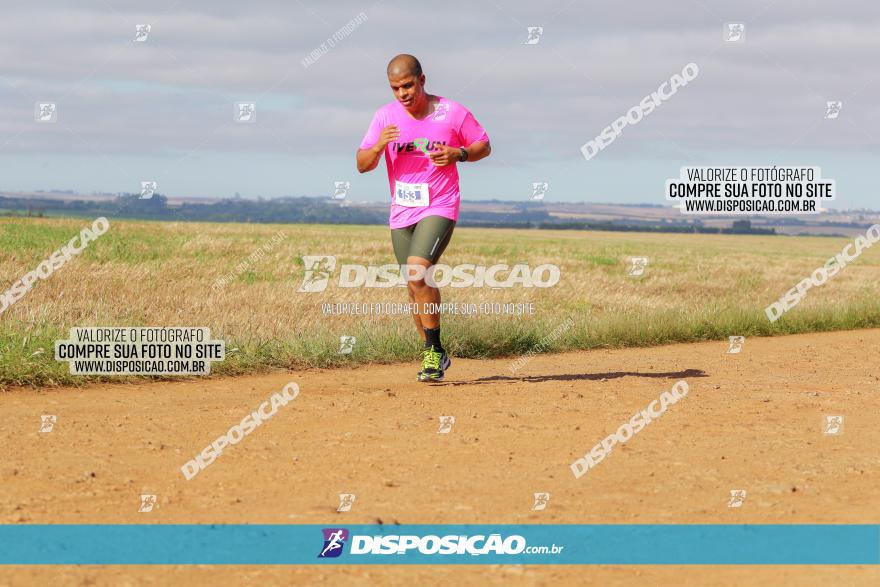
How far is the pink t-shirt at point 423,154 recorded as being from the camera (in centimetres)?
795

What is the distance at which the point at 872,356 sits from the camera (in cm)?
1123

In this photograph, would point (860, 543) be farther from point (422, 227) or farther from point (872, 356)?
point (872, 356)

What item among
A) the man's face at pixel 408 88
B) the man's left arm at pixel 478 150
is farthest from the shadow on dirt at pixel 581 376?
the man's face at pixel 408 88

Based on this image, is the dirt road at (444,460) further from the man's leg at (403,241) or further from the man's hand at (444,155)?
the man's hand at (444,155)

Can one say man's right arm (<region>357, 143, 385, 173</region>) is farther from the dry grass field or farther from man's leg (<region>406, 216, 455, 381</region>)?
the dry grass field

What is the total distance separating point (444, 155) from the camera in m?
7.74

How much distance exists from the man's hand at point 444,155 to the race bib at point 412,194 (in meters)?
0.35

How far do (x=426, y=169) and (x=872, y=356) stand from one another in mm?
6037

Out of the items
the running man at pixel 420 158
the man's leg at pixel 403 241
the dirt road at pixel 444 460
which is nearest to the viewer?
the dirt road at pixel 444 460

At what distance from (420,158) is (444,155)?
0.36 m

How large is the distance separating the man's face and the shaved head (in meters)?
0.02

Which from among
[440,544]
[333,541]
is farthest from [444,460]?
[333,541]

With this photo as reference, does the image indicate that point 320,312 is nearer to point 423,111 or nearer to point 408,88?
point 423,111

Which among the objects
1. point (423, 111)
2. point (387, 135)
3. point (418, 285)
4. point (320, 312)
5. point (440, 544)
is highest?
point (423, 111)
